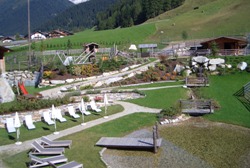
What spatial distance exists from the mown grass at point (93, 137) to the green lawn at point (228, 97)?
5.09m

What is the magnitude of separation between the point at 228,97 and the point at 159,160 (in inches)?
581

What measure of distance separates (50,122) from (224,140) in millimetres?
10975

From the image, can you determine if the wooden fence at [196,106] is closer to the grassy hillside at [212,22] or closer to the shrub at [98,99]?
the shrub at [98,99]

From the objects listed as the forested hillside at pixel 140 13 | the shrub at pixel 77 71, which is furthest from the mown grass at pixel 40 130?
the forested hillside at pixel 140 13

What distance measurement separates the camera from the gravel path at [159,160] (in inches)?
632

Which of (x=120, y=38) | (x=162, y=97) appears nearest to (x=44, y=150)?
(x=162, y=97)

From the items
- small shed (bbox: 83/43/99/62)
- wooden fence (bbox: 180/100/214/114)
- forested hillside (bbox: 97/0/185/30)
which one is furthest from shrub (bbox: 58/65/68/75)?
forested hillside (bbox: 97/0/185/30)

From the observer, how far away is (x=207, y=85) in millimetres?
33438

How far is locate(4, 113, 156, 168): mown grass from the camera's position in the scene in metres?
16.3

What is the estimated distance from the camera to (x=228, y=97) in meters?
29.2

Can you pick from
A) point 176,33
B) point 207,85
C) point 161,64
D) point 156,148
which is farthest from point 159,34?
point 156,148

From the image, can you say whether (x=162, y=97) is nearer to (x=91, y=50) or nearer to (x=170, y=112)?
(x=170, y=112)

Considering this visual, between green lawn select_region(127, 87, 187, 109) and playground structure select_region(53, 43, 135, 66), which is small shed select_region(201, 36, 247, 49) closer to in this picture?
playground structure select_region(53, 43, 135, 66)

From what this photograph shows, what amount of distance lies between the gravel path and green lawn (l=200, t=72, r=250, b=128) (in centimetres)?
689
